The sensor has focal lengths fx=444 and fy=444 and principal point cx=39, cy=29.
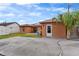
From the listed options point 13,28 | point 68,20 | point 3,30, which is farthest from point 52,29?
point 3,30

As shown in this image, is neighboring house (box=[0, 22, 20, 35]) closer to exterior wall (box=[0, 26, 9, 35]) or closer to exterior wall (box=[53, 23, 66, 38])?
exterior wall (box=[0, 26, 9, 35])

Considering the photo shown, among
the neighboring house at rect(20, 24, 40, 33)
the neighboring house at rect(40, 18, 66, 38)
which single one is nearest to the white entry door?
the neighboring house at rect(40, 18, 66, 38)

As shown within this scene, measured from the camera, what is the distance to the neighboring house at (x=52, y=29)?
5281mm

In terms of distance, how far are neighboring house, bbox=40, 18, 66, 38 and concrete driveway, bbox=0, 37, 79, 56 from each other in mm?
69

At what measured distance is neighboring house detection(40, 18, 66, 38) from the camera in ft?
17.3

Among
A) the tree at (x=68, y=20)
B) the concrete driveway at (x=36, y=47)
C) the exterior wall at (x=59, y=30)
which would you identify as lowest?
the concrete driveway at (x=36, y=47)

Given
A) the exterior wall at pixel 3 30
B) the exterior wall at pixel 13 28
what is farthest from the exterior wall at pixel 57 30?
the exterior wall at pixel 3 30

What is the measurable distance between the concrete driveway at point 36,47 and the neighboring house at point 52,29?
69 mm

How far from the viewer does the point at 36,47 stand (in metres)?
5.26

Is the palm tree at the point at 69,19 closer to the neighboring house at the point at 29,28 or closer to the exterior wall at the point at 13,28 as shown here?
the neighboring house at the point at 29,28

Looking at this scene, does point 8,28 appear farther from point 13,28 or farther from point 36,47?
point 36,47

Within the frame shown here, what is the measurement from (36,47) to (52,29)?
29 cm

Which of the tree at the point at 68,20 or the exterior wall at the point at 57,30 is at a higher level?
the tree at the point at 68,20

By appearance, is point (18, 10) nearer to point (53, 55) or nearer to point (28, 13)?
point (28, 13)
